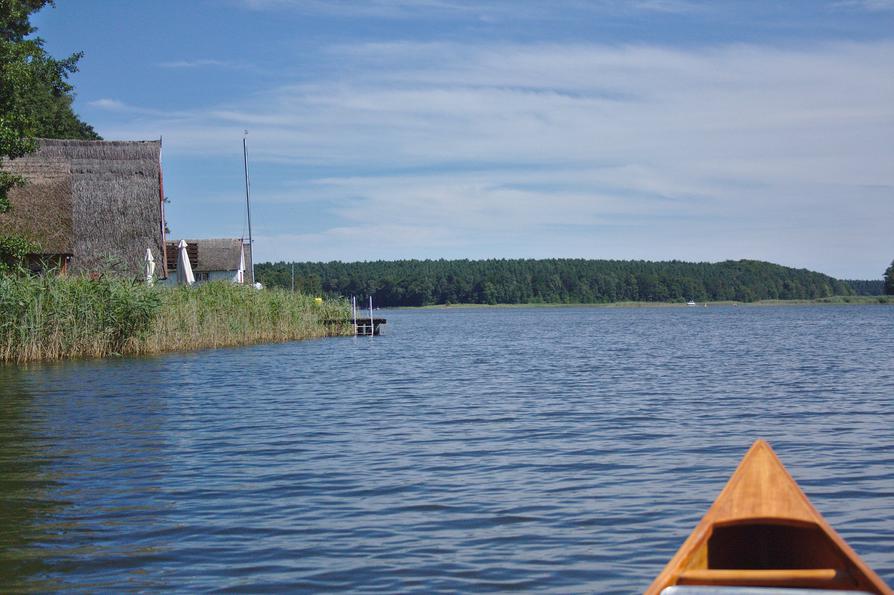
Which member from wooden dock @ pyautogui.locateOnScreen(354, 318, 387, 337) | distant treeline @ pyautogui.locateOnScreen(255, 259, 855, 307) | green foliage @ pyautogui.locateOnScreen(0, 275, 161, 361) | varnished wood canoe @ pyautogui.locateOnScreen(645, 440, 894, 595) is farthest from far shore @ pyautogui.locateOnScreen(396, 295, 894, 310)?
varnished wood canoe @ pyautogui.locateOnScreen(645, 440, 894, 595)

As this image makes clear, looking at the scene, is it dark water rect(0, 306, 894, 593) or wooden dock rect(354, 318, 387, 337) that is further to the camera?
wooden dock rect(354, 318, 387, 337)

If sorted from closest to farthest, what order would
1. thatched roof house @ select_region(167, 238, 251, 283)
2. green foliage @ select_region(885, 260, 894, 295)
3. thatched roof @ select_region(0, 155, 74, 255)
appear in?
thatched roof @ select_region(0, 155, 74, 255), thatched roof house @ select_region(167, 238, 251, 283), green foliage @ select_region(885, 260, 894, 295)

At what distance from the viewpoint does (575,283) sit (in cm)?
17275

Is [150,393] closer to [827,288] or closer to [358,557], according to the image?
[358,557]

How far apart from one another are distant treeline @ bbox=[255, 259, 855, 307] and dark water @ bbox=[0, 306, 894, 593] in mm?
141054

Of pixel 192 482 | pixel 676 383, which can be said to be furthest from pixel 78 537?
pixel 676 383

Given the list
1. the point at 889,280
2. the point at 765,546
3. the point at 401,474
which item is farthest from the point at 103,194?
the point at 889,280

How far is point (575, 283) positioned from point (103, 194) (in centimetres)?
13781

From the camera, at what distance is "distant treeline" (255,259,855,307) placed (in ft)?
539

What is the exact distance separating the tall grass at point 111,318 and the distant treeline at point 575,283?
124m

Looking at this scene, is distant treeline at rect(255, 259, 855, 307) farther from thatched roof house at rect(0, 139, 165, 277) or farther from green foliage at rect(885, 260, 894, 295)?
thatched roof house at rect(0, 139, 165, 277)

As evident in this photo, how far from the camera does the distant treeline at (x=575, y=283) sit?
164250 millimetres

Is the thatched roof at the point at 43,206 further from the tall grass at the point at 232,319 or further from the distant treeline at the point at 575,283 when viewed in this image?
the distant treeline at the point at 575,283

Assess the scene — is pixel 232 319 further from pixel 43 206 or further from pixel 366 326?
pixel 366 326
